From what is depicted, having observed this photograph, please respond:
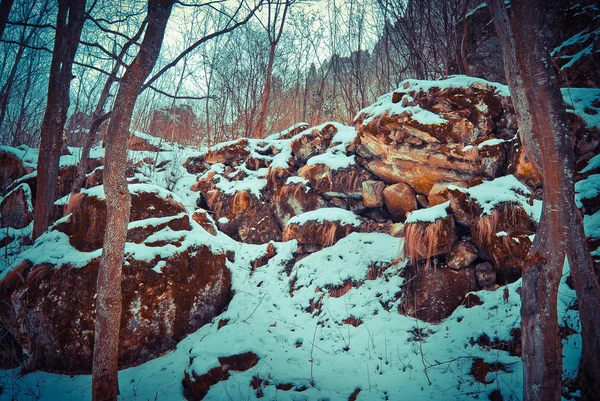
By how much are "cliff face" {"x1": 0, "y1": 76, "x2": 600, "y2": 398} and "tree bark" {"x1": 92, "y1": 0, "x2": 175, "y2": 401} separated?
1.15 m

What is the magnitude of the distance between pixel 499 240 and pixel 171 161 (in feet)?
40.1

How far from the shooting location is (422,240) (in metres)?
4.84

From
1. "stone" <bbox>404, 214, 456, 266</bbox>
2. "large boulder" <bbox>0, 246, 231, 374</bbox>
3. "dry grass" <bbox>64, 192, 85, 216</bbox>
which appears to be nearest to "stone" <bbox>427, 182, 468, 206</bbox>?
"stone" <bbox>404, 214, 456, 266</bbox>

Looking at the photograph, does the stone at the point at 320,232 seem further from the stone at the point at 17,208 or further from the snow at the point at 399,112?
the stone at the point at 17,208

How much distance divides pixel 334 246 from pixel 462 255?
261 cm

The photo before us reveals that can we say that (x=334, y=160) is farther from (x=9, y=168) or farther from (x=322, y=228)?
(x=9, y=168)

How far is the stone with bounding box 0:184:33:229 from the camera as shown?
7621 millimetres

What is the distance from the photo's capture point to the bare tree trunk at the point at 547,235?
2.16 metres

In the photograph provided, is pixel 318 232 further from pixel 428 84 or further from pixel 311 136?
pixel 428 84

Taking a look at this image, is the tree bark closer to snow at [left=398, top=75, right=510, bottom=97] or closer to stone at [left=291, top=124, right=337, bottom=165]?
snow at [left=398, top=75, right=510, bottom=97]

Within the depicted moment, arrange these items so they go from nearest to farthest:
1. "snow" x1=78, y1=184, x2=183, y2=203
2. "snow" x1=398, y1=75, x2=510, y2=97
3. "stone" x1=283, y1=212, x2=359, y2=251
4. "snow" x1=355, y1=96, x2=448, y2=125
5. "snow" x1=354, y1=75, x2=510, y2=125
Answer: "snow" x1=78, y1=184, x2=183, y2=203 → "snow" x1=398, y1=75, x2=510, y2=97 → "snow" x1=354, y1=75, x2=510, y2=125 → "snow" x1=355, y1=96, x2=448, y2=125 → "stone" x1=283, y1=212, x2=359, y2=251

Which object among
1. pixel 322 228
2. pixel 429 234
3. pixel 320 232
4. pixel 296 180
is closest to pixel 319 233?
pixel 320 232

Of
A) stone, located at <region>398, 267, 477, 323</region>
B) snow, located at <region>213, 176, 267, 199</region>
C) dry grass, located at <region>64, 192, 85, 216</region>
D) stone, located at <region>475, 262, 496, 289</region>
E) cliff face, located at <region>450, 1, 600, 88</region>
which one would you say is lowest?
stone, located at <region>398, 267, 477, 323</region>

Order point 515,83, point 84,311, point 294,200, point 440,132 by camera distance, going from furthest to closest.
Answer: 1. point 294,200
2. point 440,132
3. point 84,311
4. point 515,83
